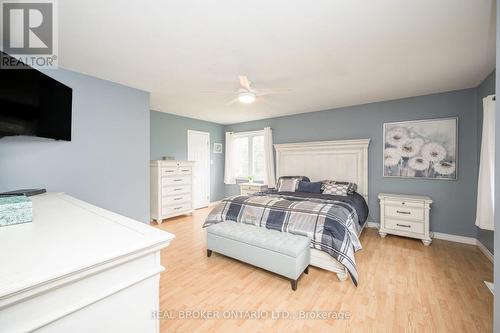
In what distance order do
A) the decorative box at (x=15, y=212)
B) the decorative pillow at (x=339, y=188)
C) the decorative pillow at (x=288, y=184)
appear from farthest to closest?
the decorative pillow at (x=288, y=184), the decorative pillow at (x=339, y=188), the decorative box at (x=15, y=212)

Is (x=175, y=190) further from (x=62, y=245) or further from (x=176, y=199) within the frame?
(x=62, y=245)

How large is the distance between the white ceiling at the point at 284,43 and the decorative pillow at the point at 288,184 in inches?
69.2

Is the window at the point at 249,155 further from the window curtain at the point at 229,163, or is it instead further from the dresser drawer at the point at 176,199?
the dresser drawer at the point at 176,199

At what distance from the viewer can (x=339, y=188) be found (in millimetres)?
3797

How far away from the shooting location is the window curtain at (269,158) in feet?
17.2

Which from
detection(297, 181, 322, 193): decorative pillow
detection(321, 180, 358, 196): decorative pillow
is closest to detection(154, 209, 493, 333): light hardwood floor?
detection(321, 180, 358, 196): decorative pillow

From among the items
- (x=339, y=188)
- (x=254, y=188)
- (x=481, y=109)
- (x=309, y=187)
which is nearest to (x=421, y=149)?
(x=481, y=109)

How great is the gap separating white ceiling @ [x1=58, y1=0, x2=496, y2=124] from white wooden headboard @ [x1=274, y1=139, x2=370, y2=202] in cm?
120

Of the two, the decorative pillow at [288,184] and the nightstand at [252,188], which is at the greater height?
the decorative pillow at [288,184]

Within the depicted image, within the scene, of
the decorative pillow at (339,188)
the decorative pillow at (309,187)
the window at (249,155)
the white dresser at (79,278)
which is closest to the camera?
the white dresser at (79,278)

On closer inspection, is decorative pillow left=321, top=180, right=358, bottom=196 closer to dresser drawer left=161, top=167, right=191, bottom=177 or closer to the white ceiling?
the white ceiling

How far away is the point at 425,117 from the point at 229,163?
14.5 ft

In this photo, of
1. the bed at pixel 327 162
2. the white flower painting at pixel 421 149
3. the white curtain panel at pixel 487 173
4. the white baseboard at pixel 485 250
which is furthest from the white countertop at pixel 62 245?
the white flower painting at pixel 421 149

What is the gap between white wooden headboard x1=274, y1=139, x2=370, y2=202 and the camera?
407cm
